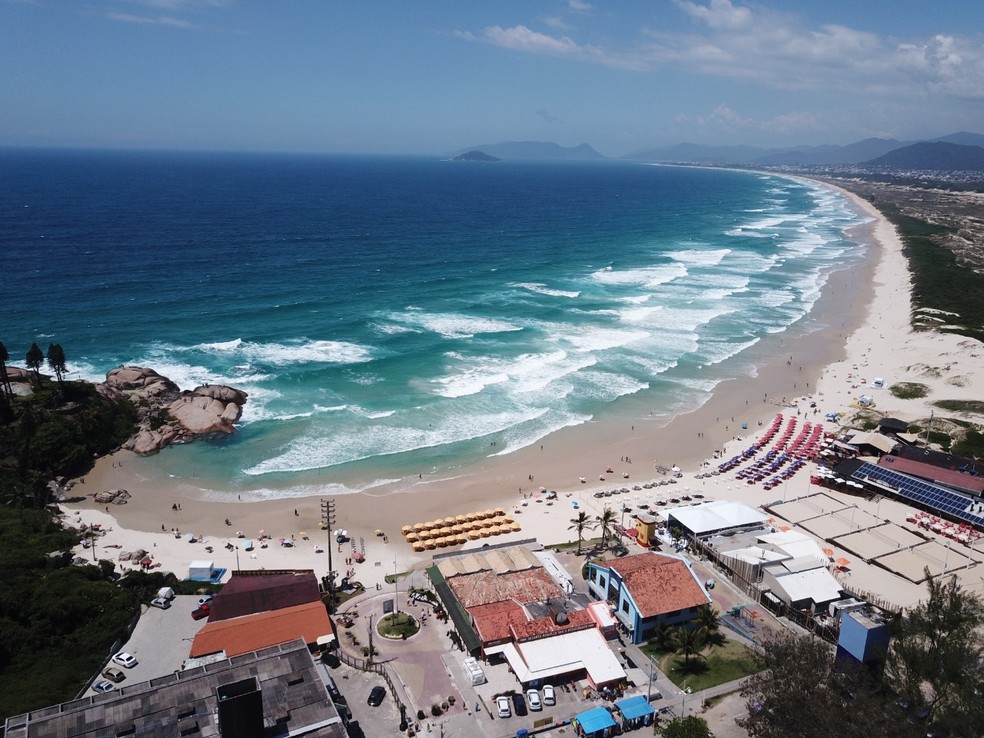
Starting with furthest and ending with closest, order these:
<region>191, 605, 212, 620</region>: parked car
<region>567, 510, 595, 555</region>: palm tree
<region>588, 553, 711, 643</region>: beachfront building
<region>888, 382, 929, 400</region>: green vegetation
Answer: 1. <region>888, 382, 929, 400</region>: green vegetation
2. <region>567, 510, 595, 555</region>: palm tree
3. <region>191, 605, 212, 620</region>: parked car
4. <region>588, 553, 711, 643</region>: beachfront building

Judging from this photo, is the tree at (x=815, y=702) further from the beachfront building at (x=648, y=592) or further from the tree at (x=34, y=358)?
the tree at (x=34, y=358)

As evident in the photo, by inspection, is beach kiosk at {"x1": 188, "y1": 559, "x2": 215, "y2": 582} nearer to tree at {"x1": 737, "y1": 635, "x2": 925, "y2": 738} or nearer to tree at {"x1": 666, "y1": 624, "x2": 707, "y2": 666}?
tree at {"x1": 666, "y1": 624, "x2": 707, "y2": 666}

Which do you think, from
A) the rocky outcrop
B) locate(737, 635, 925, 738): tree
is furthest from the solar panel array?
the rocky outcrop

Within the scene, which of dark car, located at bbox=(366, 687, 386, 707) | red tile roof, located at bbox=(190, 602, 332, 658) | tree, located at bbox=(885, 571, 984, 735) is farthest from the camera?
red tile roof, located at bbox=(190, 602, 332, 658)

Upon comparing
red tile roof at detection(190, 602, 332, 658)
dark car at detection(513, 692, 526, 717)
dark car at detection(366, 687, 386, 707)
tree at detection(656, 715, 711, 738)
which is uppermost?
tree at detection(656, 715, 711, 738)

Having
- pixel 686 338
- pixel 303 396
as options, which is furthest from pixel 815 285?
pixel 303 396

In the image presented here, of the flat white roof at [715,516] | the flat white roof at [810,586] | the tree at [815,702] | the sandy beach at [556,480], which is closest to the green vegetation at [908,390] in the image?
the sandy beach at [556,480]

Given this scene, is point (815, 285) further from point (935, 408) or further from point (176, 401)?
point (176, 401)

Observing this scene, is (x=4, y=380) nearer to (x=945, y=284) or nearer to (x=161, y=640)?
(x=161, y=640)
